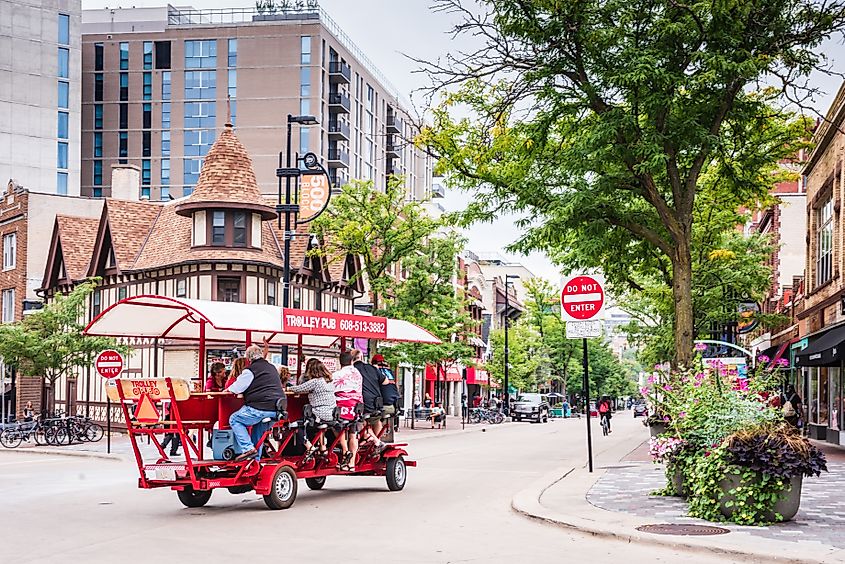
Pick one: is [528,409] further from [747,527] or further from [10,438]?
[747,527]

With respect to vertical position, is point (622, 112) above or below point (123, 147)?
below

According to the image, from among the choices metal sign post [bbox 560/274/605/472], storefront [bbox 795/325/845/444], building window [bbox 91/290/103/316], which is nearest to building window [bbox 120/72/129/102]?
building window [bbox 91/290/103/316]

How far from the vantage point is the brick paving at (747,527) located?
11.5 metres

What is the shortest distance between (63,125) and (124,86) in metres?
6.74

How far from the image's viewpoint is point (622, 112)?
66.3 feet

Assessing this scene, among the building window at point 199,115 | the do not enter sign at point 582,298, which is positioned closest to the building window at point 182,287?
the do not enter sign at point 582,298

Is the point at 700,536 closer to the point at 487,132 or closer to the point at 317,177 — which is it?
the point at 487,132

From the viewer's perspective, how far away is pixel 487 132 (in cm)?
2166

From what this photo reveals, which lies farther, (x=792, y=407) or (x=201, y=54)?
(x=201, y=54)

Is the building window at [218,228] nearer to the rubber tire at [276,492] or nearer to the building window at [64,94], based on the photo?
the rubber tire at [276,492]

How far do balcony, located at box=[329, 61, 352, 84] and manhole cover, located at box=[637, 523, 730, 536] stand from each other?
75718 millimetres

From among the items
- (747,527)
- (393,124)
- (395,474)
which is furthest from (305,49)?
→ (747,527)

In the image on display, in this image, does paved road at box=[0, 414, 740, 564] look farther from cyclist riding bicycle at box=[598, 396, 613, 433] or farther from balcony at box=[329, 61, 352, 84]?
balcony at box=[329, 61, 352, 84]

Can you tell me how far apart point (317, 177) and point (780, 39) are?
1777 cm
